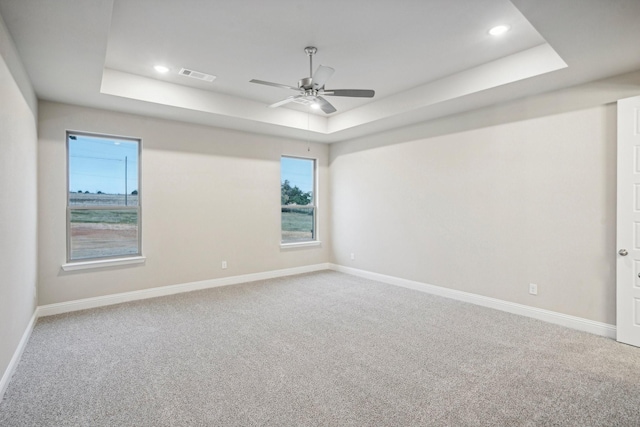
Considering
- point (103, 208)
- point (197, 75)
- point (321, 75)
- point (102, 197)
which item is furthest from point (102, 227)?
point (321, 75)

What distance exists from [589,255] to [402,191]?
2558mm

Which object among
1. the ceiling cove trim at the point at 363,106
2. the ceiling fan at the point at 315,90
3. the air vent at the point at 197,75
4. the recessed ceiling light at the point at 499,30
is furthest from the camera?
the air vent at the point at 197,75

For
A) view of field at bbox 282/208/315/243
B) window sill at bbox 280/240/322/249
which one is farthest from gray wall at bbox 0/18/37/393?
view of field at bbox 282/208/315/243

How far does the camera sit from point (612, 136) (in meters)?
3.37

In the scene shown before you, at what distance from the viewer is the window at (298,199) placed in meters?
6.38

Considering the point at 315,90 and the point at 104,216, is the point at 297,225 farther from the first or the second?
the point at 315,90

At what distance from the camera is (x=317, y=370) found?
269cm

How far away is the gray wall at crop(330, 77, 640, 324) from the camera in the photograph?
348 cm

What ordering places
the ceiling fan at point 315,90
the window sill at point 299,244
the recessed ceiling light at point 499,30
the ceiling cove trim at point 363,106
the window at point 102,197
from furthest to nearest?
the window sill at point 299,244 < the window at point 102,197 < the ceiling cove trim at point 363,106 < the ceiling fan at point 315,90 < the recessed ceiling light at point 499,30

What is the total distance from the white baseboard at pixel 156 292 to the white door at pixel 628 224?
457cm

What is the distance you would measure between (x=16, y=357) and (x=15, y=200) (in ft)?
4.31

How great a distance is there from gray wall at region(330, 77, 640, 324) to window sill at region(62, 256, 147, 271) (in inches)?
144

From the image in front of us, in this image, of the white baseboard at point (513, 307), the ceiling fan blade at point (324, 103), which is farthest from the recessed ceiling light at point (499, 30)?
the white baseboard at point (513, 307)

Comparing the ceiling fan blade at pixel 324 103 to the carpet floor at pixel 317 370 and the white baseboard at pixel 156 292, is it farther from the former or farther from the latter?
the white baseboard at pixel 156 292
